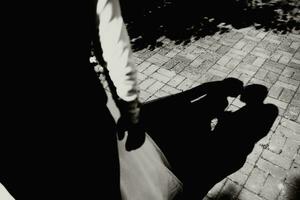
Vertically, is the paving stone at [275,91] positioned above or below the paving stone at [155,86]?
below

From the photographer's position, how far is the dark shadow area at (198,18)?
660cm

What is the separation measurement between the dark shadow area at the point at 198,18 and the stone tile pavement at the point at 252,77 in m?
0.34

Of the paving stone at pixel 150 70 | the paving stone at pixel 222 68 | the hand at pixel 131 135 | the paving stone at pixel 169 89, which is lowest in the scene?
the paving stone at pixel 222 68

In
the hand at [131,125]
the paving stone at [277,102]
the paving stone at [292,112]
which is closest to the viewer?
the hand at [131,125]

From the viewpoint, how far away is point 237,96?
4629 mm

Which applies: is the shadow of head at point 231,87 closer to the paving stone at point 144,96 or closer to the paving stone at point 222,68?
the paving stone at point 222,68

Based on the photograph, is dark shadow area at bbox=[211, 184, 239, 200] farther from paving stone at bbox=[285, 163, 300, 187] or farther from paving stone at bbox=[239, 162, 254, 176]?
paving stone at bbox=[285, 163, 300, 187]

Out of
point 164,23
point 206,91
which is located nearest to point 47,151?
point 206,91

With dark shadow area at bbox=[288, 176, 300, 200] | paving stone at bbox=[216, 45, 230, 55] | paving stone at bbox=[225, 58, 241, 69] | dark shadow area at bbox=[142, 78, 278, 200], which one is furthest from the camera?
paving stone at bbox=[216, 45, 230, 55]

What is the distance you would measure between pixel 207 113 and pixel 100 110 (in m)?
2.38

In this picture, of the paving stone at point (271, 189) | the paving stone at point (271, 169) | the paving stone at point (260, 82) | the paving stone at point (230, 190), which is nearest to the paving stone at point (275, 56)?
the paving stone at point (260, 82)

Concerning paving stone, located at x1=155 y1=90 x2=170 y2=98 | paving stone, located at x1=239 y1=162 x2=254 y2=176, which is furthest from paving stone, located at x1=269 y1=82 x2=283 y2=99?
paving stone, located at x1=155 y1=90 x2=170 y2=98

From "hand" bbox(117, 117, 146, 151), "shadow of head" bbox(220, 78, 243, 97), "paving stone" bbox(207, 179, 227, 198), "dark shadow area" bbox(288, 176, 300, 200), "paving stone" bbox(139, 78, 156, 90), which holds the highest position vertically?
"hand" bbox(117, 117, 146, 151)

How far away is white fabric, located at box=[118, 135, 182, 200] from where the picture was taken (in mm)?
2408
